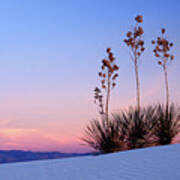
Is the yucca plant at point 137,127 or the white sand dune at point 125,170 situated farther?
the yucca plant at point 137,127

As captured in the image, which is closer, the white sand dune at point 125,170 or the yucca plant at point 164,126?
the white sand dune at point 125,170

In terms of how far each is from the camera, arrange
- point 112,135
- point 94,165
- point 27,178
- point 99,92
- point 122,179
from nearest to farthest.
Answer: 1. point 122,179
2. point 27,178
3. point 94,165
4. point 112,135
5. point 99,92

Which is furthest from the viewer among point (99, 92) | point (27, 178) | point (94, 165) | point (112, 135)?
point (99, 92)

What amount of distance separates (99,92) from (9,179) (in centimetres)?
631

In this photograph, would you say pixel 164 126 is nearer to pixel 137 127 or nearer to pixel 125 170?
pixel 137 127

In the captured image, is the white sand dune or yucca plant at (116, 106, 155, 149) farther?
yucca plant at (116, 106, 155, 149)

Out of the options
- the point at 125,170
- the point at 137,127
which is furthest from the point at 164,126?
the point at 125,170

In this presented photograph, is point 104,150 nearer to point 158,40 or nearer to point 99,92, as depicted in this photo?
point 99,92

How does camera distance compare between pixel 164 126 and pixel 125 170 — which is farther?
pixel 164 126

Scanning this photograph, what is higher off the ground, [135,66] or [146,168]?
[135,66]

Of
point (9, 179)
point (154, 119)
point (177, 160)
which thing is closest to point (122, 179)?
point (177, 160)

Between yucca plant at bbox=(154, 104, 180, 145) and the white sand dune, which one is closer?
the white sand dune

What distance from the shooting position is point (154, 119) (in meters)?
11.3

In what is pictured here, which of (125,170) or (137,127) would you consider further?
(137,127)
